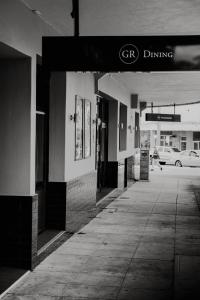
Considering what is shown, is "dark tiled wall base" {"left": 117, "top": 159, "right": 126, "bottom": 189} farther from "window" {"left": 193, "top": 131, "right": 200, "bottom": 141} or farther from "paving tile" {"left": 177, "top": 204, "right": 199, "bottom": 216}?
"window" {"left": 193, "top": 131, "right": 200, "bottom": 141}

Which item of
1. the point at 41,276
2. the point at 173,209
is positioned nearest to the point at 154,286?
the point at 41,276

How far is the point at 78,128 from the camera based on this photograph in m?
8.62

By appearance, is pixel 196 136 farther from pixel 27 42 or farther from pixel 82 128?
pixel 27 42

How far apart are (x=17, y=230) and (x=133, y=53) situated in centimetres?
270

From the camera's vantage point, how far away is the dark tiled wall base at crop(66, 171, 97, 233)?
311 inches

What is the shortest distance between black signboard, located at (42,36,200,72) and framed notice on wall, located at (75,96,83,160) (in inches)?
131

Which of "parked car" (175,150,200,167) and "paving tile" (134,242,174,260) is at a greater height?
"parked car" (175,150,200,167)

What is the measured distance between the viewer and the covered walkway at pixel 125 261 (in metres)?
5.15

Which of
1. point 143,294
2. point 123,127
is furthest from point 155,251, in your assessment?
point 123,127

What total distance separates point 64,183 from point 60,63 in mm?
2831

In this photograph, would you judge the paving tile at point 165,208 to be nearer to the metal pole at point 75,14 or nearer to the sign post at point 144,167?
the sign post at point 144,167

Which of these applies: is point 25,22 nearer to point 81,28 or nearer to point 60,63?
point 60,63

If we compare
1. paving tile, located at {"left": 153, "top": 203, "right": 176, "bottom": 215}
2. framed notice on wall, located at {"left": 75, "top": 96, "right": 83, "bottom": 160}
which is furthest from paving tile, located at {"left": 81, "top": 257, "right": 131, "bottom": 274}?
paving tile, located at {"left": 153, "top": 203, "right": 176, "bottom": 215}

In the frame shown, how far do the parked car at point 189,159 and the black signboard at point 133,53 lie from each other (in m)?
25.5
